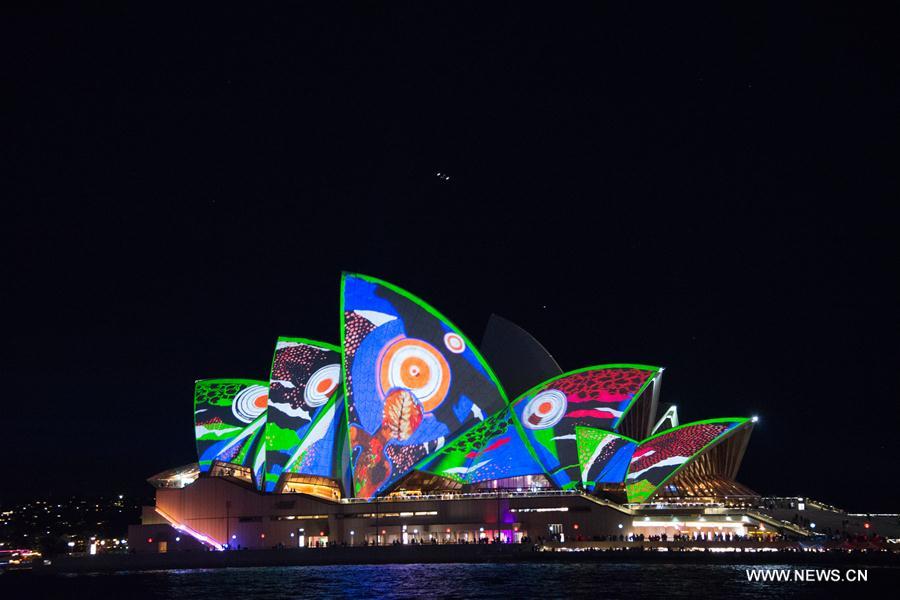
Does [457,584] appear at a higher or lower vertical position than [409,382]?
lower

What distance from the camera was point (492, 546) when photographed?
53438mm

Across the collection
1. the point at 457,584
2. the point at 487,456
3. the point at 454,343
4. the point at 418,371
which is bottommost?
the point at 457,584

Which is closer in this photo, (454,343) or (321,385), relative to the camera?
(454,343)

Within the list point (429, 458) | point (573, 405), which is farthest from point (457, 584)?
point (573, 405)

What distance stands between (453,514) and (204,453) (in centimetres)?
1804

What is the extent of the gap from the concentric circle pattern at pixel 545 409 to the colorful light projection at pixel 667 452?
19.1 feet

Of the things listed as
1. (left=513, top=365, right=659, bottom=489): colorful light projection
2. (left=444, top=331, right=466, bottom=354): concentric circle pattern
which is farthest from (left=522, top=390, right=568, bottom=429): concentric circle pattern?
(left=444, top=331, right=466, bottom=354): concentric circle pattern

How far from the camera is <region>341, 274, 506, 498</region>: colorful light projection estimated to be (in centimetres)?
5697

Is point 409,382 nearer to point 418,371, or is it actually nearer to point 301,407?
point 418,371

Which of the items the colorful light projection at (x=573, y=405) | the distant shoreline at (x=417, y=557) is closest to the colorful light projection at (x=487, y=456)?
the colorful light projection at (x=573, y=405)

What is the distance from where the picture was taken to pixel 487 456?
191 feet

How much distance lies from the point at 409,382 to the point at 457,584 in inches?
774

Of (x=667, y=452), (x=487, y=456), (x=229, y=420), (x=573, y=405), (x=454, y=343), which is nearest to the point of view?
(x=454, y=343)

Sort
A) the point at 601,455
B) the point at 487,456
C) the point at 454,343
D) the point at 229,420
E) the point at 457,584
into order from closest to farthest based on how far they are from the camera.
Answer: the point at 457,584, the point at 454,343, the point at 487,456, the point at 601,455, the point at 229,420
